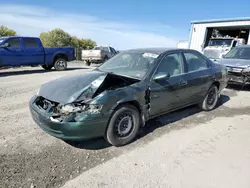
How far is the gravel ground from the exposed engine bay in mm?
631

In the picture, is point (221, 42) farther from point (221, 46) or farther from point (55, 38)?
point (55, 38)

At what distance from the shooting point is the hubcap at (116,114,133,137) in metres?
3.21

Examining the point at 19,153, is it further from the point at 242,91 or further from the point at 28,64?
the point at 28,64

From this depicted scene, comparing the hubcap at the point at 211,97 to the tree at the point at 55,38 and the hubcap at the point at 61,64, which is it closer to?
the hubcap at the point at 61,64

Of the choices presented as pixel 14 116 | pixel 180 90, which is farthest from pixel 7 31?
pixel 180 90

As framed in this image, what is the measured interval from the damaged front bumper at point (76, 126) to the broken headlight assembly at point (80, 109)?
2.3 inches

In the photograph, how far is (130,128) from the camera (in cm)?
338

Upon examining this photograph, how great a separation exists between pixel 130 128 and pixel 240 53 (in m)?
7.54

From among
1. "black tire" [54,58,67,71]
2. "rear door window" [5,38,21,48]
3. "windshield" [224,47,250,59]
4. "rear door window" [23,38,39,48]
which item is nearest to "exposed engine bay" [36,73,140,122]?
"windshield" [224,47,250,59]

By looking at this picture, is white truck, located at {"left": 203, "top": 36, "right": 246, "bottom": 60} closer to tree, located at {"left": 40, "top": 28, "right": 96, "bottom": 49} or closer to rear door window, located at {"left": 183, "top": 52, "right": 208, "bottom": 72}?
rear door window, located at {"left": 183, "top": 52, "right": 208, "bottom": 72}

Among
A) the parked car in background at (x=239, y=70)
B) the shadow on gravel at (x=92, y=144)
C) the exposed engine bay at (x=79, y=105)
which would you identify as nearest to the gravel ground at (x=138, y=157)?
the shadow on gravel at (x=92, y=144)

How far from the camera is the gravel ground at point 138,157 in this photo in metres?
2.49

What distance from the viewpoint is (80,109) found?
9.26ft

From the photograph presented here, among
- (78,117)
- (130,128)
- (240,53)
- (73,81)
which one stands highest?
(240,53)
